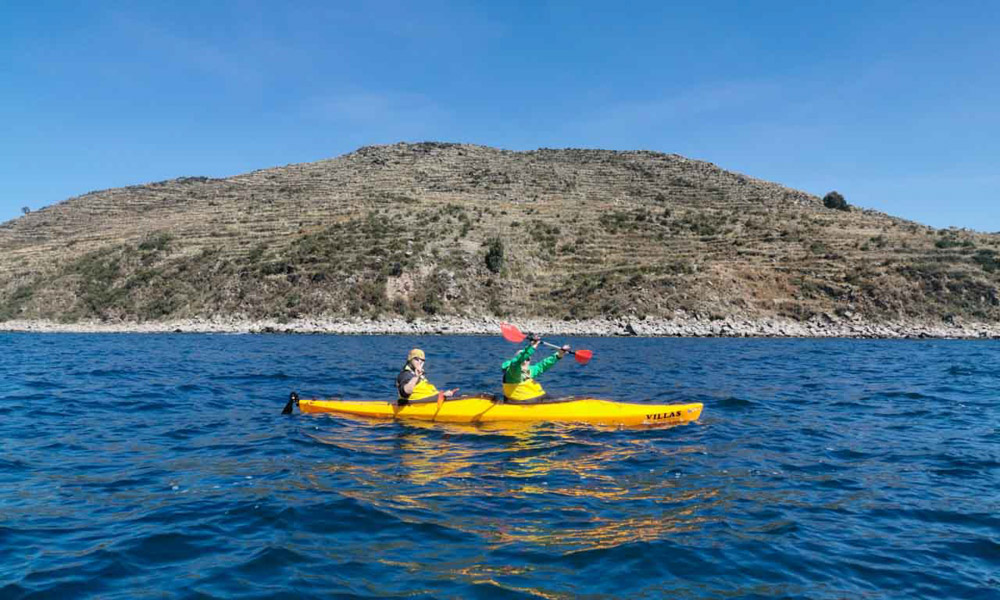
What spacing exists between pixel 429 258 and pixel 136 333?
1845 cm

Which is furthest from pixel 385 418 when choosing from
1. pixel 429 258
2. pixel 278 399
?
pixel 429 258

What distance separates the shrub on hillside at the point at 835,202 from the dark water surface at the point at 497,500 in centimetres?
5250

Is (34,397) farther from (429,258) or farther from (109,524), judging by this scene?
(429,258)

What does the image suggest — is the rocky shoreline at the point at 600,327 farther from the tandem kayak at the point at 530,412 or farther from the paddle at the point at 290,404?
the paddle at the point at 290,404

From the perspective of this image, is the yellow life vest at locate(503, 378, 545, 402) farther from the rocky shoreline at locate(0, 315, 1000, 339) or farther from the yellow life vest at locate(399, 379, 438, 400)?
the rocky shoreline at locate(0, 315, 1000, 339)

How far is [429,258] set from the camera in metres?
44.7

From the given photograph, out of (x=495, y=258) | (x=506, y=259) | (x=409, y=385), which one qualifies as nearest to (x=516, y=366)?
(x=409, y=385)

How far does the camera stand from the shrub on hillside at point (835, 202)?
200 ft

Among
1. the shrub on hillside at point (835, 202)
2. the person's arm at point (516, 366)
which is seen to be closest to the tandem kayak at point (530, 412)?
the person's arm at point (516, 366)

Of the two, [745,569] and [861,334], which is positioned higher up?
[861,334]

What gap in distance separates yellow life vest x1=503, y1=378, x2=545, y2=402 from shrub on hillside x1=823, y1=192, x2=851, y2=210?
59.5 meters

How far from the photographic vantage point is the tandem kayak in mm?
10781

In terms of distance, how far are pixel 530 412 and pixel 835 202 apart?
6065 centimetres

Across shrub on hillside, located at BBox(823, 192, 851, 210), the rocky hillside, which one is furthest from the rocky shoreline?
shrub on hillside, located at BBox(823, 192, 851, 210)
